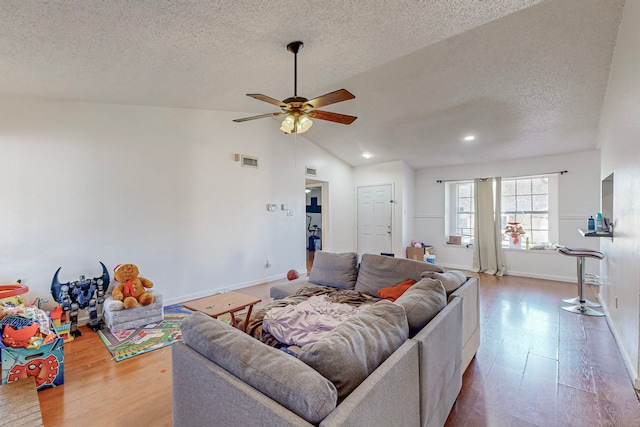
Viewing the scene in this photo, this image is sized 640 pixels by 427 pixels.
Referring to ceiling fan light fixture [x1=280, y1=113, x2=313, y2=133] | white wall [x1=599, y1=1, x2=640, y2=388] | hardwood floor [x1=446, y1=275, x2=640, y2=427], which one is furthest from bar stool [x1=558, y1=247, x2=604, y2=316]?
ceiling fan light fixture [x1=280, y1=113, x2=313, y2=133]

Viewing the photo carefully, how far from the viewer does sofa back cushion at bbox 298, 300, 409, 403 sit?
1.04m

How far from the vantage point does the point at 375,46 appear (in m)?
2.52

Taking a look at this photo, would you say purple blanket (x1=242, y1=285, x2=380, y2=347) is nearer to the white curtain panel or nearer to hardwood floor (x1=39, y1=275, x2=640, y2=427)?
hardwood floor (x1=39, y1=275, x2=640, y2=427)

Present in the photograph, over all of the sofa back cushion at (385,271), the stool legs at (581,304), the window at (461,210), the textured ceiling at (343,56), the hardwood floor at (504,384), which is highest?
the textured ceiling at (343,56)

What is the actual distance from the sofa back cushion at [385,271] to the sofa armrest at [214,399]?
1.98 metres

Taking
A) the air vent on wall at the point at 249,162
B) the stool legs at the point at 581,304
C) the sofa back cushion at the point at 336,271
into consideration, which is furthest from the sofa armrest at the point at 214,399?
the stool legs at the point at 581,304

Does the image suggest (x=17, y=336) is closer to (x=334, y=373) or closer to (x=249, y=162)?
(x=334, y=373)

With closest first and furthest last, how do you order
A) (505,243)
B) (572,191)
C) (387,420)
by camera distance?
(387,420), (572,191), (505,243)

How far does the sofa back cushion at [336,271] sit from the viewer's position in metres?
3.15

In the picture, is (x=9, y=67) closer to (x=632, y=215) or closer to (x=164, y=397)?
(x=164, y=397)

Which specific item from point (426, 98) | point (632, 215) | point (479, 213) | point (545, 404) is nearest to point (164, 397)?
point (545, 404)

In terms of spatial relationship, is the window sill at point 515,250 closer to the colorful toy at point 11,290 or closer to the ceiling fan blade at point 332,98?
the ceiling fan blade at point 332,98

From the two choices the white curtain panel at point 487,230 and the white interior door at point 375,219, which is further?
the white interior door at point 375,219

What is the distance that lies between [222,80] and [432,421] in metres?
3.37
